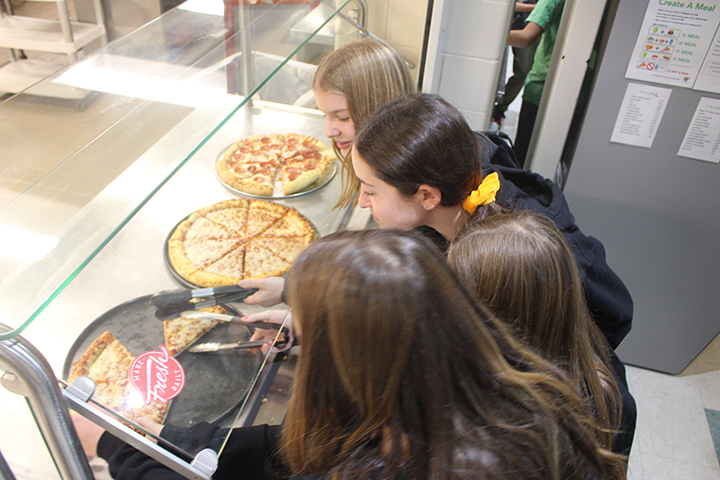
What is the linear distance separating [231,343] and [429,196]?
76 cm

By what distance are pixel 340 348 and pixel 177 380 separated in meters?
0.65

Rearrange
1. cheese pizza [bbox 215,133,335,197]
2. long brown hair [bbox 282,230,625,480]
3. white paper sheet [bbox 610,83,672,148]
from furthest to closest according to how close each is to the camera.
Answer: white paper sheet [bbox 610,83,672,148], cheese pizza [bbox 215,133,335,197], long brown hair [bbox 282,230,625,480]

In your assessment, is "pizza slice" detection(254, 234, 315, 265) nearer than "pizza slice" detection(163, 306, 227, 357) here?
No

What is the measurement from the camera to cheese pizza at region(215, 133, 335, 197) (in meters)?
1.92

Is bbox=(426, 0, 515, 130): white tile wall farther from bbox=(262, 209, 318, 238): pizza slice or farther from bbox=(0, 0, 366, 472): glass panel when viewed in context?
bbox=(262, 209, 318, 238): pizza slice

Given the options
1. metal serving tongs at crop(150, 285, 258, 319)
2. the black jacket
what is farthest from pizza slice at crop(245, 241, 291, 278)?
the black jacket

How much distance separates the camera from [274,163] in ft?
6.86

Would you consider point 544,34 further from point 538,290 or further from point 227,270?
point 227,270

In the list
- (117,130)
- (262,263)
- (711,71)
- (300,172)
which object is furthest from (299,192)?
(711,71)

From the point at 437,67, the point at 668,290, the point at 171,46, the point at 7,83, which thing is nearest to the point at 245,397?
the point at 171,46

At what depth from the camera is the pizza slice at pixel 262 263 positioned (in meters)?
1.61

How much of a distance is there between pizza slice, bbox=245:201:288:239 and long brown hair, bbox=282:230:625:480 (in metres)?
0.96

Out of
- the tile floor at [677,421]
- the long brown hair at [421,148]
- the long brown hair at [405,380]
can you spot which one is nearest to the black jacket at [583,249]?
the long brown hair at [421,148]

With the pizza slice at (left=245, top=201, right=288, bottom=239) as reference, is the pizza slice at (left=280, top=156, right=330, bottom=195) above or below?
above
